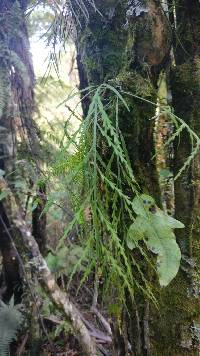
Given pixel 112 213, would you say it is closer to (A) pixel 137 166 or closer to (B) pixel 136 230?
(B) pixel 136 230

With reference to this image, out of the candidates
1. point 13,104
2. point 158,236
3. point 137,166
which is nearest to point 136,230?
point 158,236

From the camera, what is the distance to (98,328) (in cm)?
407

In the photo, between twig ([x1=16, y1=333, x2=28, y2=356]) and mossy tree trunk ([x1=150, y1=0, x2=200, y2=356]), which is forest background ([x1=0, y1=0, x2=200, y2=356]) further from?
twig ([x1=16, y1=333, x2=28, y2=356])

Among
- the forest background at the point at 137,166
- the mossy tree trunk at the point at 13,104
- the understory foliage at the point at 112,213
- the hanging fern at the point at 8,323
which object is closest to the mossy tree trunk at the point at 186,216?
the forest background at the point at 137,166

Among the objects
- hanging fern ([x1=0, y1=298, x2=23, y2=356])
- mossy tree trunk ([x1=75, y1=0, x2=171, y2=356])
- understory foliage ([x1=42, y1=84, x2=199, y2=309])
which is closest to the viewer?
understory foliage ([x1=42, y1=84, x2=199, y2=309])

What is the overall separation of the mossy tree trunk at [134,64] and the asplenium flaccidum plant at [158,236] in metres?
0.21

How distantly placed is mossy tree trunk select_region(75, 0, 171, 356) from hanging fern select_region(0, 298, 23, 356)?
2829 mm

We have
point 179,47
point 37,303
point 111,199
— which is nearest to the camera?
point 111,199

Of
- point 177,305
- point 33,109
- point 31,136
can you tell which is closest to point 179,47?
point 177,305

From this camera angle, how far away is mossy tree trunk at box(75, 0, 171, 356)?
1316 mm

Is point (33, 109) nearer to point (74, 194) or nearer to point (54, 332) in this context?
point (54, 332)

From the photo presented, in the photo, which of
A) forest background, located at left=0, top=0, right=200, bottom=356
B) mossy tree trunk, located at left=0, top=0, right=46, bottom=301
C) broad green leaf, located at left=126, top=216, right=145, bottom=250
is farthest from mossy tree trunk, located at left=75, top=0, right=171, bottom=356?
mossy tree trunk, located at left=0, top=0, right=46, bottom=301

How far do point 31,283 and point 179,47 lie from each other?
2.91 meters

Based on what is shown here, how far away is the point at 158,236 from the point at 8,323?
11.3 feet
